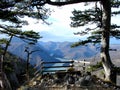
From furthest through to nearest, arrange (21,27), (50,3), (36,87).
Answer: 1. (21,27)
2. (36,87)
3. (50,3)

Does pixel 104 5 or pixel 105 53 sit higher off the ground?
pixel 104 5

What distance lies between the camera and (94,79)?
23.7 metres

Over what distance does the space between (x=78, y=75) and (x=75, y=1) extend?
528 centimetres

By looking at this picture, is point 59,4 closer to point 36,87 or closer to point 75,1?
point 75,1

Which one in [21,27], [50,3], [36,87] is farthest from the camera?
[21,27]

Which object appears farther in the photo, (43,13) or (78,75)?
(78,75)

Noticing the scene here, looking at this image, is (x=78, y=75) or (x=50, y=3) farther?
(x=78, y=75)

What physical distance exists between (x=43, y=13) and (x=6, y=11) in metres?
3.41

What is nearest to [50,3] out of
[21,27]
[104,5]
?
[104,5]

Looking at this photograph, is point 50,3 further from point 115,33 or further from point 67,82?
point 115,33

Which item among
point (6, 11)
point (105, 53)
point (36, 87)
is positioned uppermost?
point (6, 11)

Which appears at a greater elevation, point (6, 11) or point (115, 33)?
point (6, 11)

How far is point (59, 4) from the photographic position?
21547 millimetres

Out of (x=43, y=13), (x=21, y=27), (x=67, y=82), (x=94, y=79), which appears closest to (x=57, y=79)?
(x=67, y=82)
